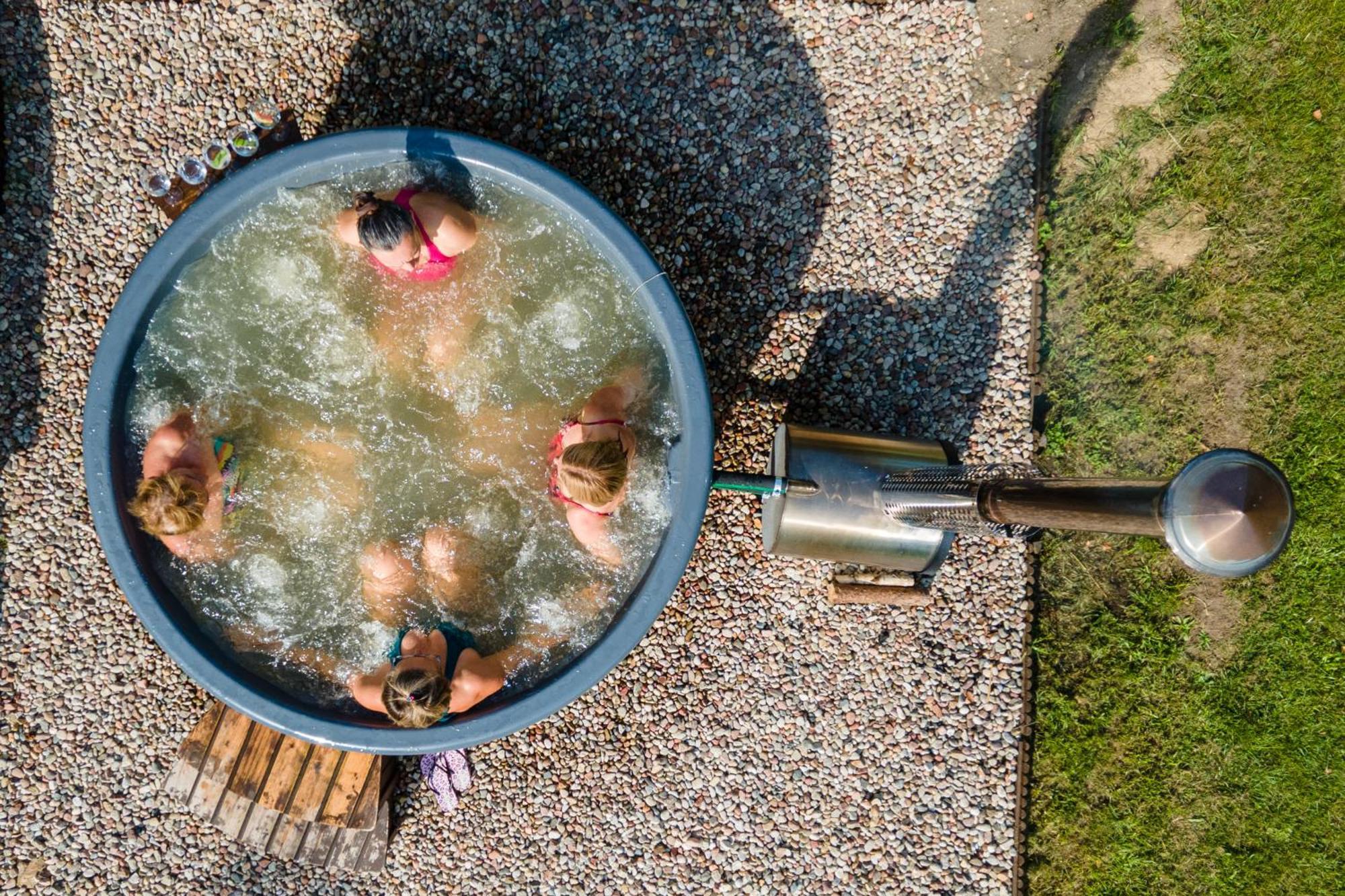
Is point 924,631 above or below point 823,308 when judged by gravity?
below

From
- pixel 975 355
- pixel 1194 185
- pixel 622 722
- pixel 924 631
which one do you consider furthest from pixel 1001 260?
pixel 622 722

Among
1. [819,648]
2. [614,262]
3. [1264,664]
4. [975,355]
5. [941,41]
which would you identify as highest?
[941,41]

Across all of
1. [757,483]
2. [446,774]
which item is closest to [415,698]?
[446,774]

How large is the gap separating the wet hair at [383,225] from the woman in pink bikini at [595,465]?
3.59 ft

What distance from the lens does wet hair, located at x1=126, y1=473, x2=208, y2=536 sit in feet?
11.2

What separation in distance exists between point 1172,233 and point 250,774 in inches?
215

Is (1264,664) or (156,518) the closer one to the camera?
(156,518)

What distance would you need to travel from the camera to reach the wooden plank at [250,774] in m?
4.06

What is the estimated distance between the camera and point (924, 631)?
4.27 metres

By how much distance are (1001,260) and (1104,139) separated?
0.82 meters

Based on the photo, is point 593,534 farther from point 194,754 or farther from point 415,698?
point 194,754

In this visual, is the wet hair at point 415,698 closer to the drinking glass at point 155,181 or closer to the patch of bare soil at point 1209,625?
the drinking glass at point 155,181

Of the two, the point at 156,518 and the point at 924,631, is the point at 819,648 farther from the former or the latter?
the point at 156,518

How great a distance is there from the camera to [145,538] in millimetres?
3656
